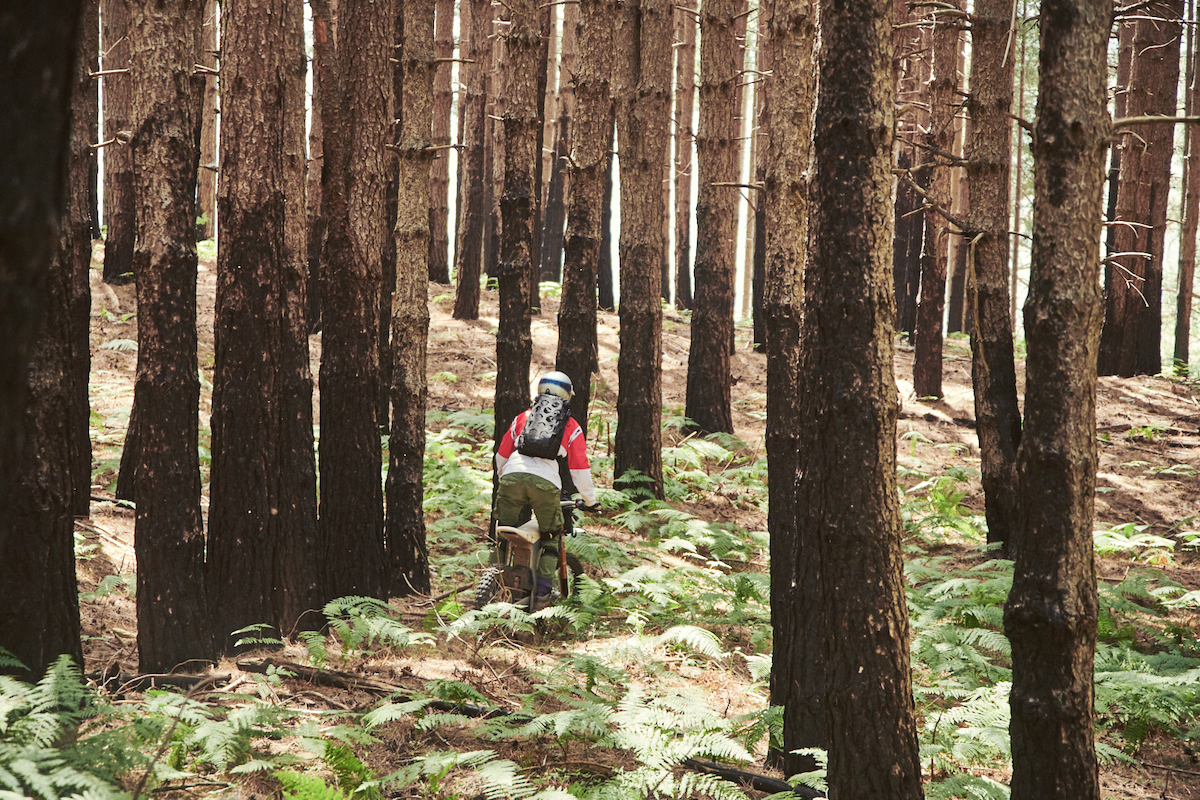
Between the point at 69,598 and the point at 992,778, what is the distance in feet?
17.3

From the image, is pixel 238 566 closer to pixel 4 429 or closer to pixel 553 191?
pixel 4 429

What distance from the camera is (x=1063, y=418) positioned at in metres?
3.52

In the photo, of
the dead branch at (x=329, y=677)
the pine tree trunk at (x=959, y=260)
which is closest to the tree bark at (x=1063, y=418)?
the dead branch at (x=329, y=677)

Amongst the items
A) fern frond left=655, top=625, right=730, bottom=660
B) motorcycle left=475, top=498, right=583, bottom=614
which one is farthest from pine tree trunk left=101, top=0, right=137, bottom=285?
fern frond left=655, top=625, right=730, bottom=660

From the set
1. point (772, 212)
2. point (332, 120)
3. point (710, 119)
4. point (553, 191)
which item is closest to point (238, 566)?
point (332, 120)

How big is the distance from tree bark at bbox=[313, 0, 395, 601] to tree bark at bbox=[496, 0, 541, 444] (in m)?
1.75

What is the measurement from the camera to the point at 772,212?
7.34m

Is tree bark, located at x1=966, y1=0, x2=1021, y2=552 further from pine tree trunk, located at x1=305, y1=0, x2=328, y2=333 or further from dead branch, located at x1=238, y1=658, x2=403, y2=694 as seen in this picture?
pine tree trunk, located at x1=305, y1=0, x2=328, y2=333

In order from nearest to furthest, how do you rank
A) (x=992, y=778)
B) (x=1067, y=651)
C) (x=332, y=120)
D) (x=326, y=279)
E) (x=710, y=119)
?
1. (x=1067, y=651)
2. (x=992, y=778)
3. (x=326, y=279)
4. (x=332, y=120)
5. (x=710, y=119)

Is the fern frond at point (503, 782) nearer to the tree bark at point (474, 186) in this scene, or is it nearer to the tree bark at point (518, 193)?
the tree bark at point (518, 193)

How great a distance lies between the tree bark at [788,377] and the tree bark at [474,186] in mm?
11600

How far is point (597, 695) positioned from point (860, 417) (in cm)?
307

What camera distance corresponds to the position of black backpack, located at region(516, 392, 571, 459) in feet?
24.0

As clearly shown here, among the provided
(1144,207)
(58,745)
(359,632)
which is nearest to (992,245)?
(359,632)
